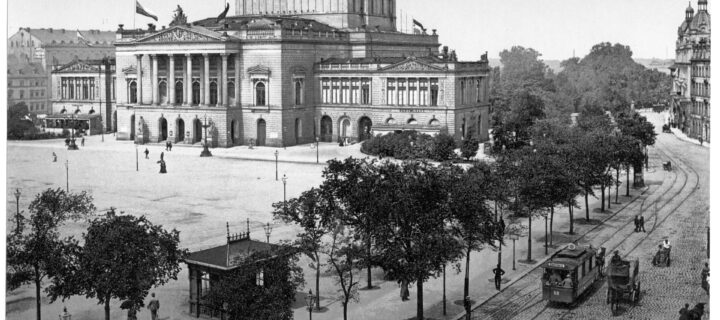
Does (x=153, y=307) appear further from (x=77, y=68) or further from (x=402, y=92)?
(x=77, y=68)

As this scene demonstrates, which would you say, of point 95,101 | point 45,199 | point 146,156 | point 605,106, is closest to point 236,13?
point 95,101

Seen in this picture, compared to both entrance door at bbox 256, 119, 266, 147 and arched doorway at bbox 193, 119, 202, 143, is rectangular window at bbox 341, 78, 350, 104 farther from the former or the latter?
arched doorway at bbox 193, 119, 202, 143

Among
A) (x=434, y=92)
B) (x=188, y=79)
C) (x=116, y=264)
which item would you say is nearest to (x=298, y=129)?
(x=188, y=79)

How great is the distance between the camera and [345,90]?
298 ft

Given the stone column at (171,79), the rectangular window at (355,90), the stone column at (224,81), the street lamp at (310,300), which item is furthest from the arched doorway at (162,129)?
the street lamp at (310,300)

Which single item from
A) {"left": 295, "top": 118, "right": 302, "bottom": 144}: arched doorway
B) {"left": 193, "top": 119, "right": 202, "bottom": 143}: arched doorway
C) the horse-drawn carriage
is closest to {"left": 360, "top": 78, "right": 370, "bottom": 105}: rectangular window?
{"left": 295, "top": 118, "right": 302, "bottom": 144}: arched doorway

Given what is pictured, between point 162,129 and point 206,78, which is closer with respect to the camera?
point 206,78

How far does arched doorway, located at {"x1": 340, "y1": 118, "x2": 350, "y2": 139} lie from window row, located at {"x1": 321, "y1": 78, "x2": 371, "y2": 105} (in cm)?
205

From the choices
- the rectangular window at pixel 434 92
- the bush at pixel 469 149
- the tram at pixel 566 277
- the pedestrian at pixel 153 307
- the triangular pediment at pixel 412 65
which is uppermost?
the triangular pediment at pixel 412 65

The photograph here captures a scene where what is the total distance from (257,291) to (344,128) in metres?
67.2

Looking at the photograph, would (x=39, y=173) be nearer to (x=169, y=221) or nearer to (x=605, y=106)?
(x=169, y=221)

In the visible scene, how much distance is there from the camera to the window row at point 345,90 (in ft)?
293

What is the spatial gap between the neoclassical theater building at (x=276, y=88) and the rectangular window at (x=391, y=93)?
0.38ft

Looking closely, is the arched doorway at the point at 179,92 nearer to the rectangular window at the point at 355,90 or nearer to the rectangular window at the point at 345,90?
the rectangular window at the point at 345,90
